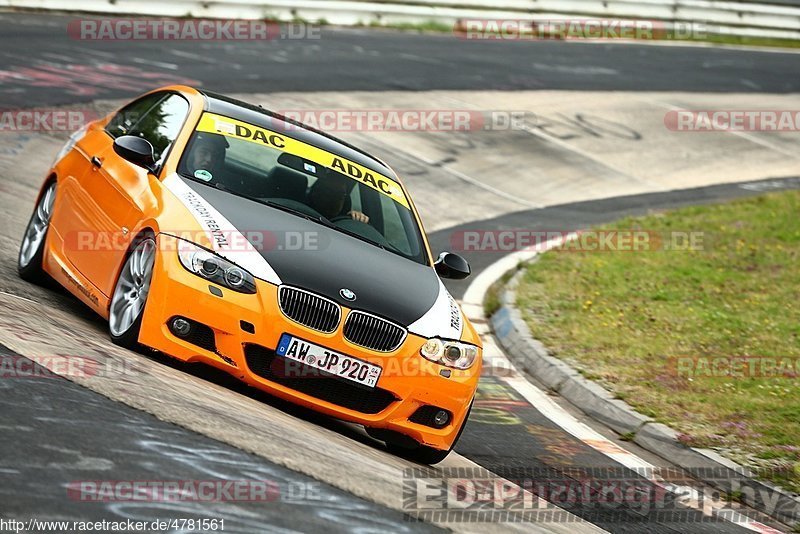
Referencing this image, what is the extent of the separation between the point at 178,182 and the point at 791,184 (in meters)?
16.3

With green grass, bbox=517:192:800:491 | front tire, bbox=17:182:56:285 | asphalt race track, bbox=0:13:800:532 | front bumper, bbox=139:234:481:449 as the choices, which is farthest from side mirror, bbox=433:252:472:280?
front tire, bbox=17:182:56:285

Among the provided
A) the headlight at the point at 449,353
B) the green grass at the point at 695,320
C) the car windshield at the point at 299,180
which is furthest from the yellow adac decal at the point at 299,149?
the green grass at the point at 695,320

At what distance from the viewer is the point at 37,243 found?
345 inches

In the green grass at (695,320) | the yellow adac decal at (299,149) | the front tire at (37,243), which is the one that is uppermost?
the yellow adac decal at (299,149)

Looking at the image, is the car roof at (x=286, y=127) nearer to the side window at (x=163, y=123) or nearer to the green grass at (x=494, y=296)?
the side window at (x=163, y=123)

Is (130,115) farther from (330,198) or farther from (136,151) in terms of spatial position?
(330,198)

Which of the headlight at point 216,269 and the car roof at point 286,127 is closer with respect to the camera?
the headlight at point 216,269

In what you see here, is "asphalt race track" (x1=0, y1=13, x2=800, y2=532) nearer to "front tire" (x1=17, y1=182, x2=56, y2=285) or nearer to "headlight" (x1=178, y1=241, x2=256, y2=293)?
"front tire" (x1=17, y1=182, x2=56, y2=285)

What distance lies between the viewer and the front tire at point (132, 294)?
691cm

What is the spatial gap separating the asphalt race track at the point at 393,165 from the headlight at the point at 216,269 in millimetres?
563

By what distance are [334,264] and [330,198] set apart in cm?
107

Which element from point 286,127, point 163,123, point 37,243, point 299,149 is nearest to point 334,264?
point 299,149

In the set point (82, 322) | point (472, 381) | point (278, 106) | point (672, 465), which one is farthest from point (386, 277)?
point (278, 106)

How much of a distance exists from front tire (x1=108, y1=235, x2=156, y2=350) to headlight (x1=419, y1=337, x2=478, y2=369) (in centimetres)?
157
